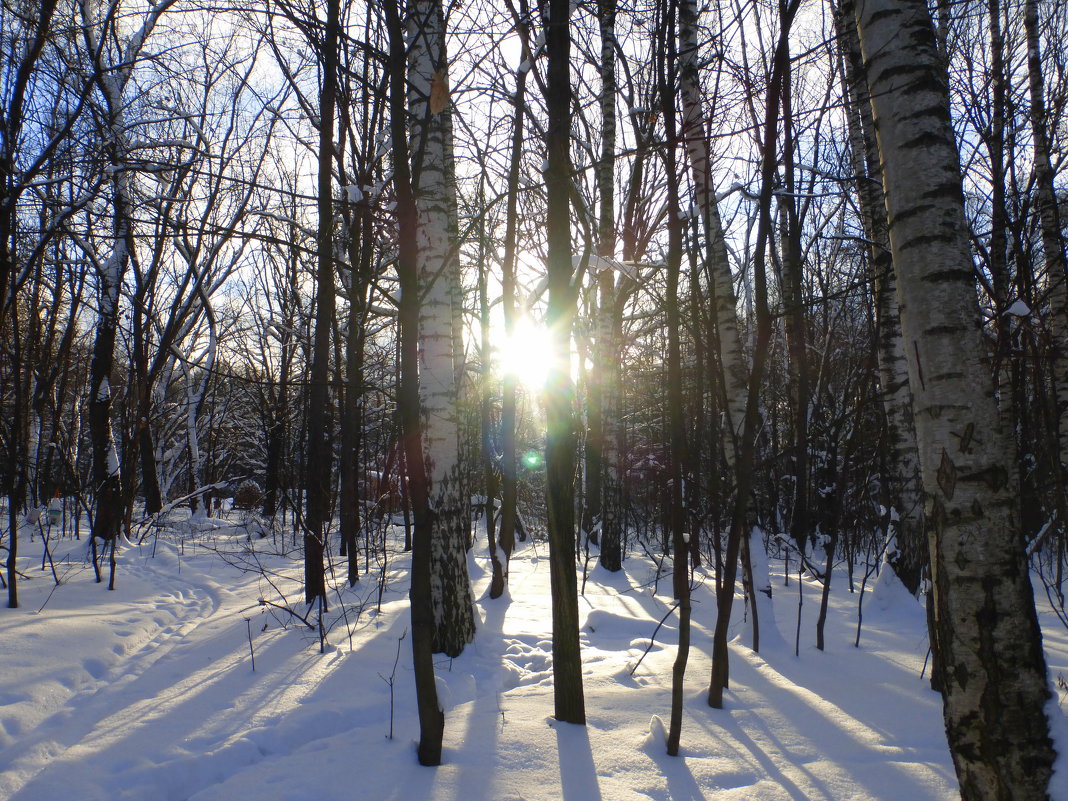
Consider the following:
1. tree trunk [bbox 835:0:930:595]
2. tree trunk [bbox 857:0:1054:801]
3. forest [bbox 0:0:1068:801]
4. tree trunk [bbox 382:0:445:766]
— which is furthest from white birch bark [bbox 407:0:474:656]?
tree trunk [bbox 835:0:930:595]

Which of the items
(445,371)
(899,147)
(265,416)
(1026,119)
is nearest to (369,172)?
(445,371)

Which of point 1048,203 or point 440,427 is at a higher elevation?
point 1048,203

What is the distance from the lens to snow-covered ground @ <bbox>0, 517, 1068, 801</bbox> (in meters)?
2.29

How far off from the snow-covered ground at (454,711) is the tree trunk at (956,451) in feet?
2.34

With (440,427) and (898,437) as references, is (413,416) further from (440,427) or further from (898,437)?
(898,437)

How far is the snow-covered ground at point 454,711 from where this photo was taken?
2291 millimetres

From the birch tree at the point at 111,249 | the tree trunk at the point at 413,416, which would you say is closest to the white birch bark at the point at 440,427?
the tree trunk at the point at 413,416

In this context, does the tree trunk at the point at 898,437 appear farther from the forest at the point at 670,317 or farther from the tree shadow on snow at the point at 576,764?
the tree shadow on snow at the point at 576,764

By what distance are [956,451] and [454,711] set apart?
Answer: 8.56ft

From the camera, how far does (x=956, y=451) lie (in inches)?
67.5

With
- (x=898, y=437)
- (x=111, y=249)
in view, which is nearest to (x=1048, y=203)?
(x=898, y=437)

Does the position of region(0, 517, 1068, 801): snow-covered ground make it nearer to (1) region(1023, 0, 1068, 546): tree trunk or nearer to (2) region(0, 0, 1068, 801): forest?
(2) region(0, 0, 1068, 801): forest

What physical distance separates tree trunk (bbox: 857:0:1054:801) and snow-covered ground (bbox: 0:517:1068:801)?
0.71 meters

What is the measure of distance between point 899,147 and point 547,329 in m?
1.51
